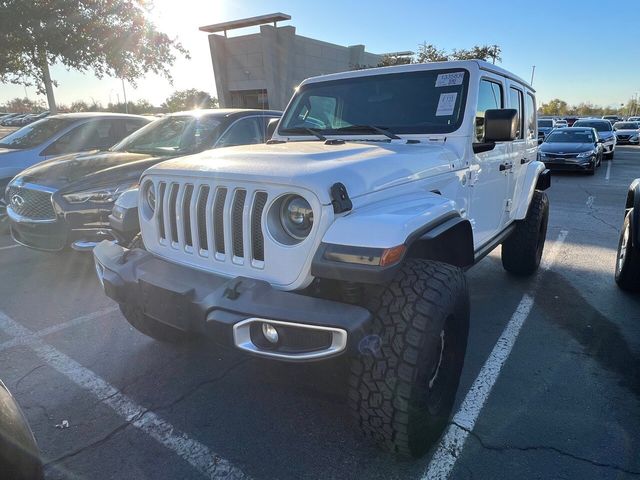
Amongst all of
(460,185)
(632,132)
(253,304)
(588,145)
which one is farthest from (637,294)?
(632,132)

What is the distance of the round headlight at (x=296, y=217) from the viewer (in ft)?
7.01

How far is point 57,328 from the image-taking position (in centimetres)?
381

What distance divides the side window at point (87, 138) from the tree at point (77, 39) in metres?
6.08

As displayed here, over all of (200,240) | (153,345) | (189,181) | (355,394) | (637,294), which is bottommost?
(637,294)

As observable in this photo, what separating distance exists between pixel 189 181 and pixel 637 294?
4.46 meters

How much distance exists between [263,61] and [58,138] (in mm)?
22374

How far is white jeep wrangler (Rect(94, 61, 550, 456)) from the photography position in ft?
6.50

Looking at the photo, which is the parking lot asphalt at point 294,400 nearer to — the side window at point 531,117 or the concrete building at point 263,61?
the side window at point 531,117

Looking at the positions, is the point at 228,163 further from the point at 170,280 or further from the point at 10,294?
the point at 10,294

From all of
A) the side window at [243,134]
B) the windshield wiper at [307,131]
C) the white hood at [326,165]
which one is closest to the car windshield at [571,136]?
the side window at [243,134]

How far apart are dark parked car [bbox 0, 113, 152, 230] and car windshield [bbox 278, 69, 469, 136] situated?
4.74 metres

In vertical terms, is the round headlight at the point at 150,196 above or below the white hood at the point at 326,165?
below

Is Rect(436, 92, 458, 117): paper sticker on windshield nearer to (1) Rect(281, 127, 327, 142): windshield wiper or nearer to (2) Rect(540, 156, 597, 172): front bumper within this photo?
(1) Rect(281, 127, 327, 142): windshield wiper

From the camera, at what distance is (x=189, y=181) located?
8.18ft
